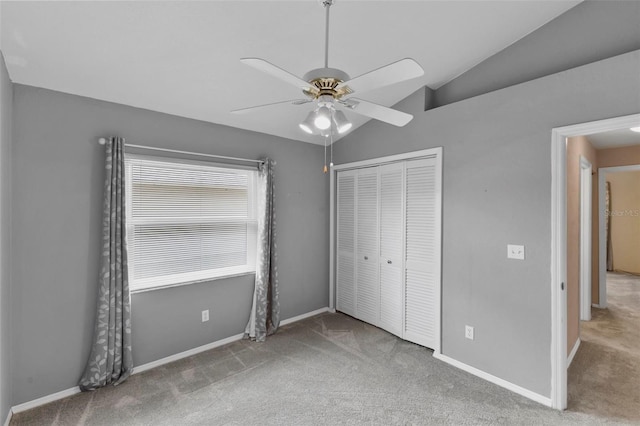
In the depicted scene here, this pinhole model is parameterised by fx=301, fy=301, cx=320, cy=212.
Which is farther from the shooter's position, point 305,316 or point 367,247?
point 305,316

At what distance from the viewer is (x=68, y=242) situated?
2.32m

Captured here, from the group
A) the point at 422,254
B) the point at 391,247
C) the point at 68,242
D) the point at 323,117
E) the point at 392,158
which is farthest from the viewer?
the point at 391,247

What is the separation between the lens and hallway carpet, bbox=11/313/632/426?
2.07 m

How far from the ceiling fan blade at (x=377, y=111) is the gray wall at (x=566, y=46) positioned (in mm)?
1485

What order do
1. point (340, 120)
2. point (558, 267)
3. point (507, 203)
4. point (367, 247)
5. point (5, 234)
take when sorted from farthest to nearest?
1. point (367, 247)
2. point (507, 203)
3. point (558, 267)
4. point (5, 234)
5. point (340, 120)

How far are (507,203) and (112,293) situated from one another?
10.7 feet

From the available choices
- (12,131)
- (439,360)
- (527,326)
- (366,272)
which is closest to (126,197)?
(12,131)

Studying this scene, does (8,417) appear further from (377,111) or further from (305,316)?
(377,111)

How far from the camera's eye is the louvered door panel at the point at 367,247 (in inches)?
141

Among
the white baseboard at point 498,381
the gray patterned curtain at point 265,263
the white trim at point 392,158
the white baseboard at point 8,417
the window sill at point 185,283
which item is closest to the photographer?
the white baseboard at point 8,417

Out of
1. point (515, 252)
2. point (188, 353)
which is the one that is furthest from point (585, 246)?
point (188, 353)

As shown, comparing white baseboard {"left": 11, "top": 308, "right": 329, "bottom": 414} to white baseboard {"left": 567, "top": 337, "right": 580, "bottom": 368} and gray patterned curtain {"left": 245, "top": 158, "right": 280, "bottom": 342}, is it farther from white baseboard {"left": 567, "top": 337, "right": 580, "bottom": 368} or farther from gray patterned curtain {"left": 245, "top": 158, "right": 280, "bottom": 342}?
white baseboard {"left": 567, "top": 337, "right": 580, "bottom": 368}

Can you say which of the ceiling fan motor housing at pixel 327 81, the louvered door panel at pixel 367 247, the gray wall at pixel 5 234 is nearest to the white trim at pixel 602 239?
the louvered door panel at pixel 367 247

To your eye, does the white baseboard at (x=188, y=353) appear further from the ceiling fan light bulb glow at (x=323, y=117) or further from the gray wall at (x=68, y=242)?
the ceiling fan light bulb glow at (x=323, y=117)
